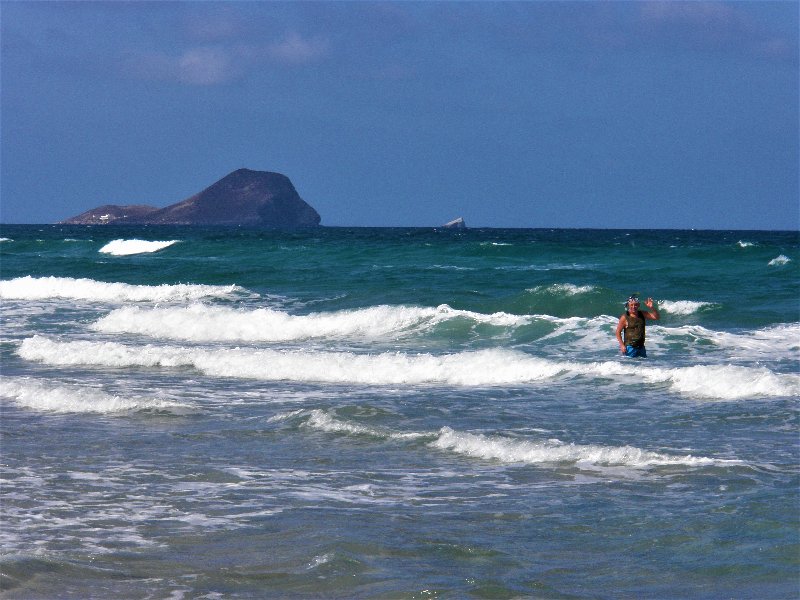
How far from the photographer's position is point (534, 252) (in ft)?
164

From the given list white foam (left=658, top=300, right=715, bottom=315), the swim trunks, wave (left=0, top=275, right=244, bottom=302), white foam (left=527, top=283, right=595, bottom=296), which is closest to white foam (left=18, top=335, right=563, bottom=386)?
the swim trunks

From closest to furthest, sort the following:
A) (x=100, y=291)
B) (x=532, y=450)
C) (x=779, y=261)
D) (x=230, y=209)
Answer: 1. (x=532, y=450)
2. (x=100, y=291)
3. (x=779, y=261)
4. (x=230, y=209)

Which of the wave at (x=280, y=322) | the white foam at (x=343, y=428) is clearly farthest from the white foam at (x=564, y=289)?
the white foam at (x=343, y=428)

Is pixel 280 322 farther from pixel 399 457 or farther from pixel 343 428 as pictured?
pixel 399 457

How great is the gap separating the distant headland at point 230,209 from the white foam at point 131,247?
11515 cm

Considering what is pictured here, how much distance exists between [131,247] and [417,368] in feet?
149

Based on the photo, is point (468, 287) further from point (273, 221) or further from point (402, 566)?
point (273, 221)

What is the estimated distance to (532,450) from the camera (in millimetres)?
11078

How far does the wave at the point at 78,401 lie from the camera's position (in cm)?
1367

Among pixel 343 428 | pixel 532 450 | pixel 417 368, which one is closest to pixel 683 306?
pixel 417 368

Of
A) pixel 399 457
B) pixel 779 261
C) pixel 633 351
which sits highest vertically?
pixel 779 261

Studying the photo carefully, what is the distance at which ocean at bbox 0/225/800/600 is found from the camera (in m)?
7.39

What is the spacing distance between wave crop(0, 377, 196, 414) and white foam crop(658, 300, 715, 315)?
15780 mm

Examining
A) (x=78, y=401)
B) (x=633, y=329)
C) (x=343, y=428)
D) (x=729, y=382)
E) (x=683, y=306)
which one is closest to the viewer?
(x=343, y=428)
